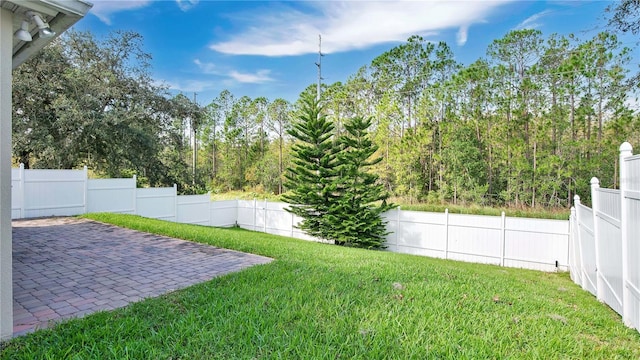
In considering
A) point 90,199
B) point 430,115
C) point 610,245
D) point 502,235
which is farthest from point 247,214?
point 610,245

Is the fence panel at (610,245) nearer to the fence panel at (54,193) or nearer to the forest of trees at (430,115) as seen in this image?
the forest of trees at (430,115)

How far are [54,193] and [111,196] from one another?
1398mm

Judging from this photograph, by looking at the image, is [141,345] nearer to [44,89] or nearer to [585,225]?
[585,225]

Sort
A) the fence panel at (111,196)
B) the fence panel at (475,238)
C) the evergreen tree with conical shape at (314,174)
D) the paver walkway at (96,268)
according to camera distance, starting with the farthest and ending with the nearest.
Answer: the evergreen tree with conical shape at (314,174) < the fence panel at (111,196) < the fence panel at (475,238) < the paver walkway at (96,268)

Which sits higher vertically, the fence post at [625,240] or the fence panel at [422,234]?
the fence post at [625,240]

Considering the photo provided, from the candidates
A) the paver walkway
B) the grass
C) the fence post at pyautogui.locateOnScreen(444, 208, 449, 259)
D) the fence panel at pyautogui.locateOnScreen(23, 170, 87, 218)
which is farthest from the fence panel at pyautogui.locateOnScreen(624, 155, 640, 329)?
the fence panel at pyautogui.locateOnScreen(23, 170, 87, 218)

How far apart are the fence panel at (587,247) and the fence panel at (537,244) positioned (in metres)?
2.86

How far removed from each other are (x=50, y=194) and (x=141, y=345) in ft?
30.1

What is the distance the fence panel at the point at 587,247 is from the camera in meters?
4.27

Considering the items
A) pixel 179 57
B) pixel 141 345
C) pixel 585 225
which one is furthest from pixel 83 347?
pixel 179 57

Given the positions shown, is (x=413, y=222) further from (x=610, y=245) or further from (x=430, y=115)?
(x=430, y=115)

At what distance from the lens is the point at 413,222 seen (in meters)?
9.82

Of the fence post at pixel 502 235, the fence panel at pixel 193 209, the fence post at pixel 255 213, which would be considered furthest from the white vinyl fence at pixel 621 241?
the fence panel at pixel 193 209

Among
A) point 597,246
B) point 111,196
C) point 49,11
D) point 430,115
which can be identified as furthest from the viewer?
point 430,115
